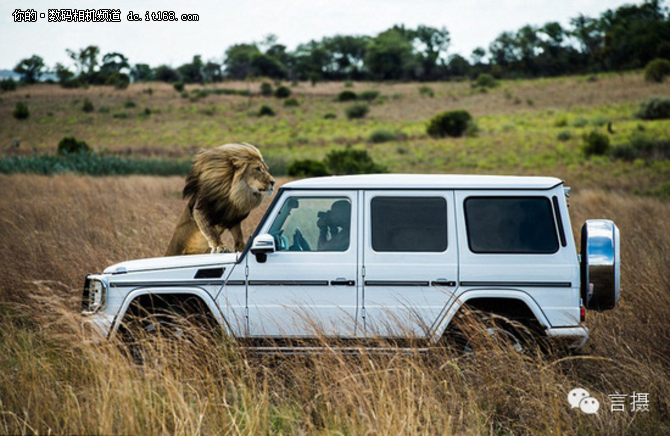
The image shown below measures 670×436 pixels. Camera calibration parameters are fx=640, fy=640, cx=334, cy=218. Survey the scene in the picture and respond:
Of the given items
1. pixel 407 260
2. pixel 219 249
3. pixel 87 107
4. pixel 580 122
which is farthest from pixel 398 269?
pixel 87 107

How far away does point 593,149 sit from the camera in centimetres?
3262

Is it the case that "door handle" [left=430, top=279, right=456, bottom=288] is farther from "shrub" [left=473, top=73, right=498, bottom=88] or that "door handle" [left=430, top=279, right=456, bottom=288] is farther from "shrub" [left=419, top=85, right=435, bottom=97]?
"shrub" [left=473, top=73, right=498, bottom=88]

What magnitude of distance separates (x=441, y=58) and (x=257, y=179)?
94818 millimetres

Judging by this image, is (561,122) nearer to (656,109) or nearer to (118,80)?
(656,109)

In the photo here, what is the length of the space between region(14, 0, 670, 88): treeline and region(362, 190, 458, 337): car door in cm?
5782

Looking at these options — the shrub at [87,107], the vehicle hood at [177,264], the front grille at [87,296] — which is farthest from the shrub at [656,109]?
the front grille at [87,296]

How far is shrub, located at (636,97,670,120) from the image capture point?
4069cm

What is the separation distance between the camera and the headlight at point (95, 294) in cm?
555

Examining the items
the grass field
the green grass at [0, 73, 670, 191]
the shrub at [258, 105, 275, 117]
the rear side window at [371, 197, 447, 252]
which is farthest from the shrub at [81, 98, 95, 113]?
the rear side window at [371, 197, 447, 252]

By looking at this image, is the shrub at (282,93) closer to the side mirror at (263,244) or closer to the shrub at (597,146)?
the shrub at (597,146)

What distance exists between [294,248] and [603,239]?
261cm

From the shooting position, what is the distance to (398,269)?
213 inches

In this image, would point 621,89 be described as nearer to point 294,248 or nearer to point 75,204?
point 75,204

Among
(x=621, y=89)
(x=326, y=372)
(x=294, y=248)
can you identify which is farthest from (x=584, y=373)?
(x=621, y=89)
